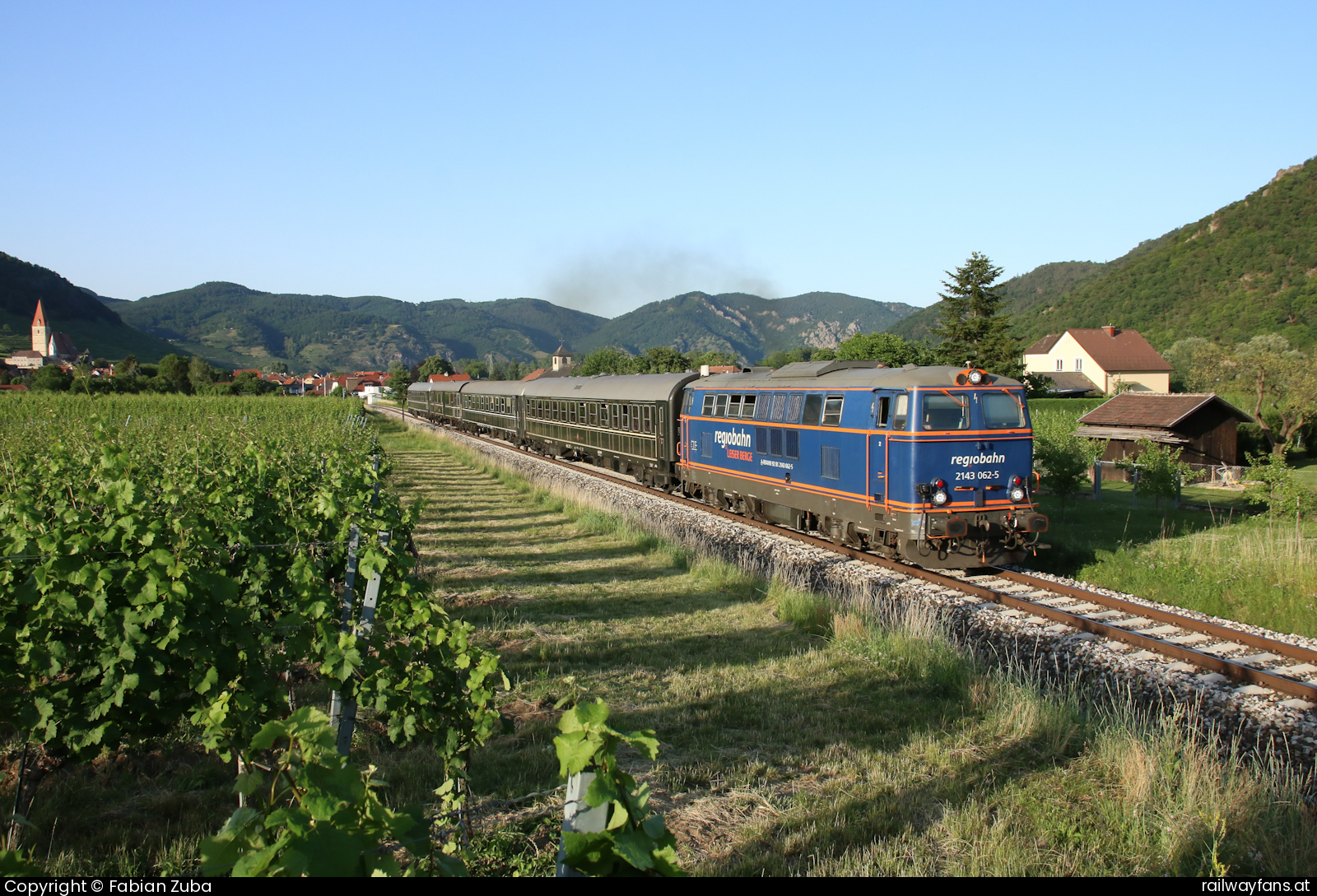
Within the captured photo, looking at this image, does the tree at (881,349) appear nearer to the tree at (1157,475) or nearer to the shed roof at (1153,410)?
the shed roof at (1153,410)

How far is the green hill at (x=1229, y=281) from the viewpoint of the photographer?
80125 mm

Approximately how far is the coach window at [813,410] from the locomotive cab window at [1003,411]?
2.90 metres

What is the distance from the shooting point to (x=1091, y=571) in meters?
14.0

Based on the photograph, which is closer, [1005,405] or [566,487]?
[1005,405]

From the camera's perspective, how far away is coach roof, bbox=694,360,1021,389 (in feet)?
41.5

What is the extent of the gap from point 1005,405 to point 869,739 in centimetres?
806

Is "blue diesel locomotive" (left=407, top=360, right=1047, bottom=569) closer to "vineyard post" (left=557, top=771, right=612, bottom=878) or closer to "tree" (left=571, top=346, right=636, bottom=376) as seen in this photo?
"vineyard post" (left=557, top=771, right=612, bottom=878)

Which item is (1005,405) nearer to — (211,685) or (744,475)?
(744,475)

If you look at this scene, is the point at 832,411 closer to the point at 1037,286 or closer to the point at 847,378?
the point at 847,378

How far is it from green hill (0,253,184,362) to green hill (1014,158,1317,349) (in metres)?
188

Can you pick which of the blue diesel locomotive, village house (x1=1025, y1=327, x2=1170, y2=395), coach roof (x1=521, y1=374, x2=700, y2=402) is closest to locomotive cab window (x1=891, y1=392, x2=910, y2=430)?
the blue diesel locomotive

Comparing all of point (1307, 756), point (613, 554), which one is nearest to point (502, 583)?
point (613, 554)

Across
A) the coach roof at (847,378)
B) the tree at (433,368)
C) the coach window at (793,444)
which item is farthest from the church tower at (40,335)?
the coach window at (793,444)

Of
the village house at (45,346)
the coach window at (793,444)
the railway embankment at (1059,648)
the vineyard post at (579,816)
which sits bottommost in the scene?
the railway embankment at (1059,648)
